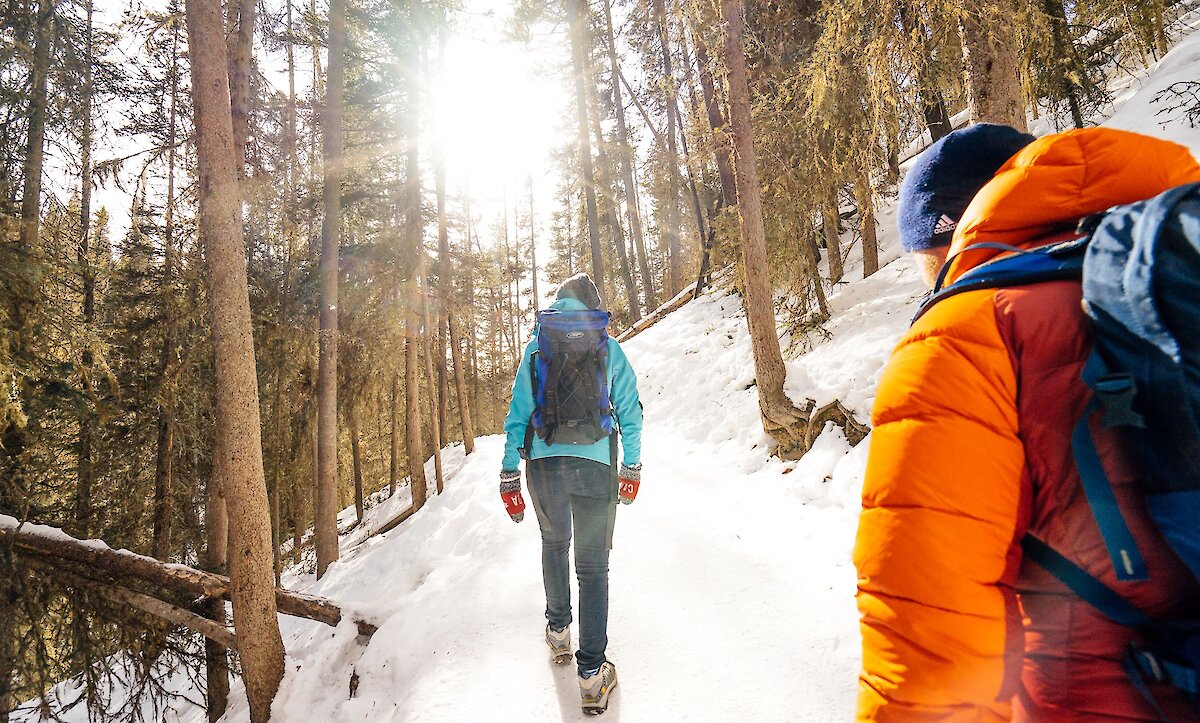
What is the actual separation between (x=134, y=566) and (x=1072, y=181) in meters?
7.30

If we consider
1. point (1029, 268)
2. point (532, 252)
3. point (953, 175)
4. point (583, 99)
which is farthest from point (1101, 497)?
point (532, 252)

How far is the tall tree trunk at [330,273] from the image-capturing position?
9.59 m

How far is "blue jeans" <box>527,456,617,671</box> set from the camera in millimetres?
3264

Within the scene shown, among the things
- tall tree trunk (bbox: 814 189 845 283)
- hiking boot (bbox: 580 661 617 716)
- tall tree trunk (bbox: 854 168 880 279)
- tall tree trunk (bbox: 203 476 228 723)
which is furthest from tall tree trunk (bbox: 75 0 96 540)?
tall tree trunk (bbox: 854 168 880 279)

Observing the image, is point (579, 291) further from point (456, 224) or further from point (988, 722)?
point (456, 224)

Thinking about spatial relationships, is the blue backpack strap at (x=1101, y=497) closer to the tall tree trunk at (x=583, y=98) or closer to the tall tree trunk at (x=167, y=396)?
the tall tree trunk at (x=167, y=396)

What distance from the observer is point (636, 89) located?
18562 mm

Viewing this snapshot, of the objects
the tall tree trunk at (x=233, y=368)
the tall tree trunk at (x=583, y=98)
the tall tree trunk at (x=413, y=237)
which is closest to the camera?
the tall tree trunk at (x=233, y=368)

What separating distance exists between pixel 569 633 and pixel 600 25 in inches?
714

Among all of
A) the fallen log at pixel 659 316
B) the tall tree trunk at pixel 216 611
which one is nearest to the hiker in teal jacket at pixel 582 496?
the tall tree trunk at pixel 216 611

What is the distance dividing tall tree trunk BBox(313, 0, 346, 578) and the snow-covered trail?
304 centimetres

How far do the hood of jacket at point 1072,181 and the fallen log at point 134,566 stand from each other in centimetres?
591

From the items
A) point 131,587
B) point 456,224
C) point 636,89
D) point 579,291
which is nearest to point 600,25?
point 636,89

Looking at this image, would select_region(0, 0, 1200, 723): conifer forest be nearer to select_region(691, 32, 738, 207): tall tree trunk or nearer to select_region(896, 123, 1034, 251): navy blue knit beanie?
select_region(691, 32, 738, 207): tall tree trunk
